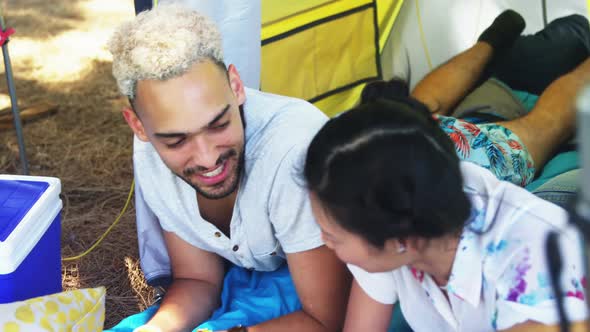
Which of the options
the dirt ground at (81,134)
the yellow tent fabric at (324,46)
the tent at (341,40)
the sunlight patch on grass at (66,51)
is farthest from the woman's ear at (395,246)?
the sunlight patch on grass at (66,51)

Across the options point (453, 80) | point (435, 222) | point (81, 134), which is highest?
point (435, 222)

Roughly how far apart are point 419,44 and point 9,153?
1.57 metres

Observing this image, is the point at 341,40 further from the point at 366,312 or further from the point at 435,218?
the point at 435,218

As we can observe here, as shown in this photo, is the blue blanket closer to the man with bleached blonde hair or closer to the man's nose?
the man with bleached blonde hair

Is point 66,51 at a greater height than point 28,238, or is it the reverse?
point 28,238

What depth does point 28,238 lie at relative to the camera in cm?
150

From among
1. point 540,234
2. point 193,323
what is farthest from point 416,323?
point 193,323

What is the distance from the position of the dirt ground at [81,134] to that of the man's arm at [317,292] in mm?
645

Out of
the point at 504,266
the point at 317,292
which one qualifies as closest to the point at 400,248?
the point at 504,266

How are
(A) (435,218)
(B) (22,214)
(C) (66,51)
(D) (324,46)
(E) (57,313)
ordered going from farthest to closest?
(C) (66,51) < (D) (324,46) < (B) (22,214) < (E) (57,313) < (A) (435,218)

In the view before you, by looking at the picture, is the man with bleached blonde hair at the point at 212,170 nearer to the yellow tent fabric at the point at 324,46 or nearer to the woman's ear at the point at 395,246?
the woman's ear at the point at 395,246

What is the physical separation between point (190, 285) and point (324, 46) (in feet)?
3.31

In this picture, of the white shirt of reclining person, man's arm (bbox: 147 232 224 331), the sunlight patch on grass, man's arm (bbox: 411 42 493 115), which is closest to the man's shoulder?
the white shirt of reclining person

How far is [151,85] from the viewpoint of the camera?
4.44ft
